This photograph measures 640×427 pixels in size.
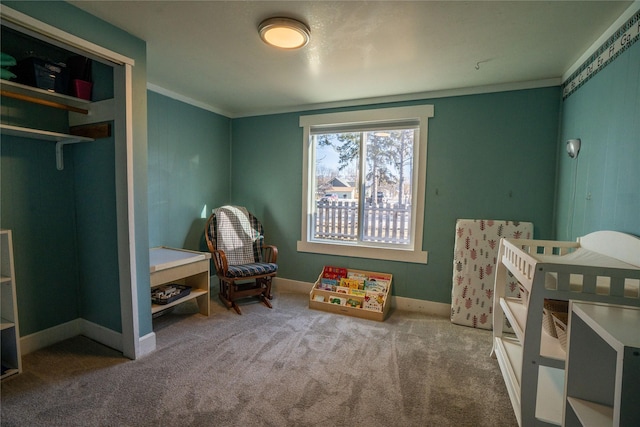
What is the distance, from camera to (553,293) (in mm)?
1269

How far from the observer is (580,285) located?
4.27 ft

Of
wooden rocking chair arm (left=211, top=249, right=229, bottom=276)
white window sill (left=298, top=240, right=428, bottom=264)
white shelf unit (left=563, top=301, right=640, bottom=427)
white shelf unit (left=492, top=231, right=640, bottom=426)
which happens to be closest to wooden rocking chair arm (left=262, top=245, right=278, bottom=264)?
white window sill (left=298, top=240, right=428, bottom=264)

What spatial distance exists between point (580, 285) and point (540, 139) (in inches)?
71.9

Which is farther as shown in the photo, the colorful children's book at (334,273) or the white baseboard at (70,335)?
the colorful children's book at (334,273)

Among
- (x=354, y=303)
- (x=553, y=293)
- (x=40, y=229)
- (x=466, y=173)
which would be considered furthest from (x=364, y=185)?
(x=40, y=229)

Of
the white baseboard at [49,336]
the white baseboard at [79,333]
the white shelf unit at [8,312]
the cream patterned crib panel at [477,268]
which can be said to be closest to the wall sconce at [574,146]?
the cream patterned crib panel at [477,268]

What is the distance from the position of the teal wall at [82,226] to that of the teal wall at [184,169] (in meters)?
0.73

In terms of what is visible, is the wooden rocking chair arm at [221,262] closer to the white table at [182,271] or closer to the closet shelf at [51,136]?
the white table at [182,271]

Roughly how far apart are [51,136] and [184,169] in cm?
137

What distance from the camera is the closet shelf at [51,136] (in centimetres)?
174

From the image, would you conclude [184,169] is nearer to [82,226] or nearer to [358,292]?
[82,226]

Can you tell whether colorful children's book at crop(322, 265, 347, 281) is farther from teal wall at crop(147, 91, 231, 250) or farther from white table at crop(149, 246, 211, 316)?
teal wall at crop(147, 91, 231, 250)

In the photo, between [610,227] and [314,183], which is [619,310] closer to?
[610,227]

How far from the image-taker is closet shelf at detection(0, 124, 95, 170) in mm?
1741
